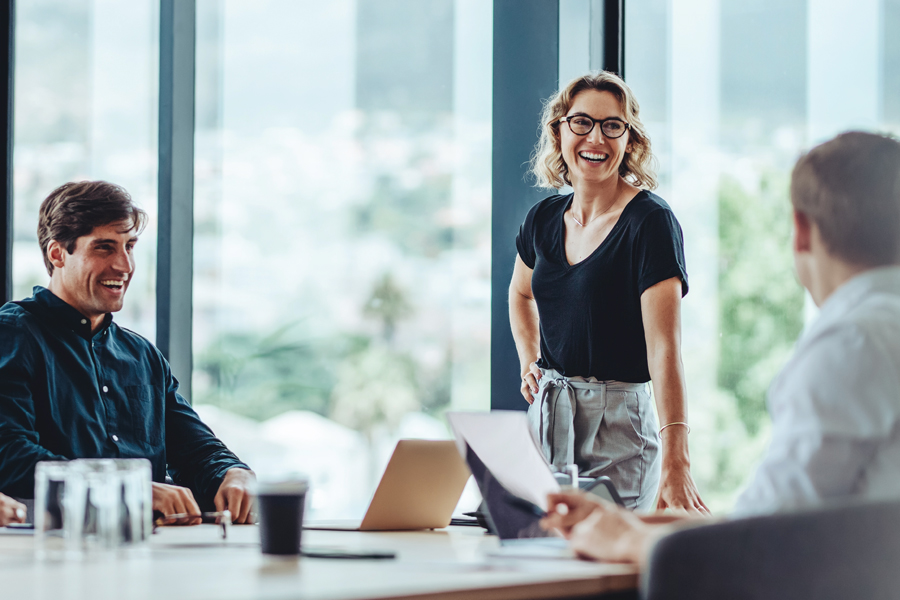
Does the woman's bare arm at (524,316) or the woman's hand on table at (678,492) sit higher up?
the woman's bare arm at (524,316)

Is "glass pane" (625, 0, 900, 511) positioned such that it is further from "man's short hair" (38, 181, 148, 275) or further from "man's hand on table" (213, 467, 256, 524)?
"man's short hair" (38, 181, 148, 275)

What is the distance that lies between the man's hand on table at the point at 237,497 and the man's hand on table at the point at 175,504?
12 cm

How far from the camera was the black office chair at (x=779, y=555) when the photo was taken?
0.89m

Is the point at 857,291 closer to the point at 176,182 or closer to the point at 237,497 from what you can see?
the point at 237,497

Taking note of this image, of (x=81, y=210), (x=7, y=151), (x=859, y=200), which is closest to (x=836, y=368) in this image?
(x=859, y=200)

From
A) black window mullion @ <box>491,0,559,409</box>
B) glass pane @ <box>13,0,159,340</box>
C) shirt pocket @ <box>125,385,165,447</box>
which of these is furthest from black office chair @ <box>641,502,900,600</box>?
glass pane @ <box>13,0,159,340</box>

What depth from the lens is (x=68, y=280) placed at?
243 cm

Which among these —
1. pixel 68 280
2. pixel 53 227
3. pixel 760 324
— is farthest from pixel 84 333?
pixel 760 324

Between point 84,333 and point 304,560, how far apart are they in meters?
1.38

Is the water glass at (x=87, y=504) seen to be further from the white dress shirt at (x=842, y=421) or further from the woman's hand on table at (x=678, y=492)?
the woman's hand on table at (x=678, y=492)

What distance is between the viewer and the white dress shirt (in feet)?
3.57

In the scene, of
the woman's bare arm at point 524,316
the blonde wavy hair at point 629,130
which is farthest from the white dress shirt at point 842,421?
the woman's bare arm at point 524,316

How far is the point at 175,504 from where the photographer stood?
178 centimetres

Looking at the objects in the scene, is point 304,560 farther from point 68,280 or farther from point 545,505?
point 68,280
